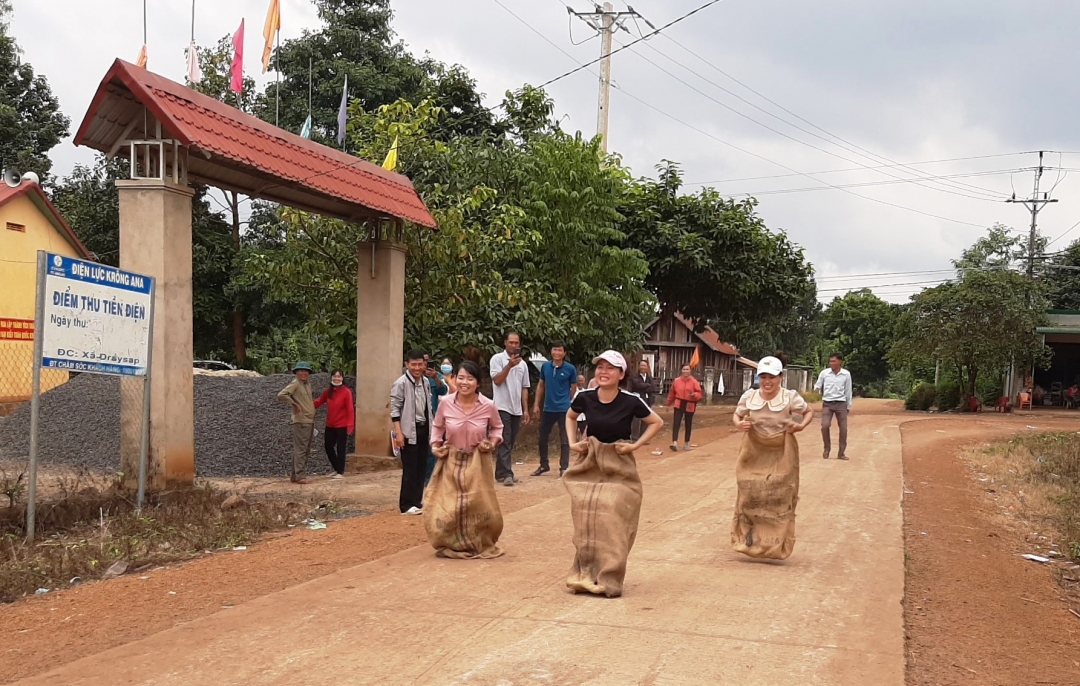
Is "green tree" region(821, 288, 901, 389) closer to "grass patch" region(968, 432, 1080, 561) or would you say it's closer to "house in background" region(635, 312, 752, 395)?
"house in background" region(635, 312, 752, 395)

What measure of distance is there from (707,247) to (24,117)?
2342cm

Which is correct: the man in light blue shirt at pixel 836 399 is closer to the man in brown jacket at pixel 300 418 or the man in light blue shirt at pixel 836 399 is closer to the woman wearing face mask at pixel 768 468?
the man in brown jacket at pixel 300 418

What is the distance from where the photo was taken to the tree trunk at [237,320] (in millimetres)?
→ 32438

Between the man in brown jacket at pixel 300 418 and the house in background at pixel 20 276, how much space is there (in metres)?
9.96

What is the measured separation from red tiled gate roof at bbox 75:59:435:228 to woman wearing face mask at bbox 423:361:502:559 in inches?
163

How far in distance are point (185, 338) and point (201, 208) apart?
24.8m

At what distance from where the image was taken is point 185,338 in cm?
1039

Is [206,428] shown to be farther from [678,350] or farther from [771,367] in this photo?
[678,350]

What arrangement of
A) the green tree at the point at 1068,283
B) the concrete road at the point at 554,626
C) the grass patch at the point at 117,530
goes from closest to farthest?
the concrete road at the point at 554,626 < the grass patch at the point at 117,530 < the green tree at the point at 1068,283

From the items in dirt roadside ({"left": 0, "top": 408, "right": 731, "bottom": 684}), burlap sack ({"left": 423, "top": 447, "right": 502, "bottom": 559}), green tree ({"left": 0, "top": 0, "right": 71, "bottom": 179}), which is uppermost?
green tree ({"left": 0, "top": 0, "right": 71, "bottom": 179})

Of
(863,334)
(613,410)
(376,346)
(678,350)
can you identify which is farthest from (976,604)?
(863,334)

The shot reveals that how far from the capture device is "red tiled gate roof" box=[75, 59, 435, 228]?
9.90 metres

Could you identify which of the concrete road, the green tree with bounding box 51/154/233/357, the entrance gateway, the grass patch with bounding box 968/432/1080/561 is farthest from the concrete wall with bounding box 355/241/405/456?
the green tree with bounding box 51/154/233/357

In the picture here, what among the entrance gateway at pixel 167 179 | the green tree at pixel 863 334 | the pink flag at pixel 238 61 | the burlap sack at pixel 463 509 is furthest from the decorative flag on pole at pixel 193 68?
the green tree at pixel 863 334
